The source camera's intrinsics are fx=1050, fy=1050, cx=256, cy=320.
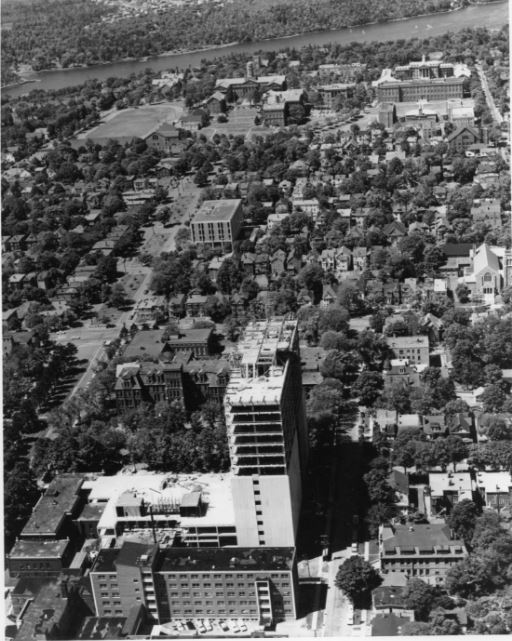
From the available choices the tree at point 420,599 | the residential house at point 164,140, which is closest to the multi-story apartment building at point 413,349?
the tree at point 420,599

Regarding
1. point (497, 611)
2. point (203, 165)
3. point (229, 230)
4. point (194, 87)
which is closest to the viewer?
point (497, 611)

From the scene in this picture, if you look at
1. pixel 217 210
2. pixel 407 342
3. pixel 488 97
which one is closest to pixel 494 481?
pixel 407 342

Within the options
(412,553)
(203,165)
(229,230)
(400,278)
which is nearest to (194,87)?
(203,165)

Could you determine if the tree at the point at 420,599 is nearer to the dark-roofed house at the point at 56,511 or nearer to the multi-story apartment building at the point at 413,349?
the dark-roofed house at the point at 56,511

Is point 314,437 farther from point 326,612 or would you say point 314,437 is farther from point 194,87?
point 194,87

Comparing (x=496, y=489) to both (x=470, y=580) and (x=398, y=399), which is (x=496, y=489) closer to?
(x=470, y=580)

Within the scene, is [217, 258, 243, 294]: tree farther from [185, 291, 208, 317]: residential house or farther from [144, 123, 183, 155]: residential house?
[144, 123, 183, 155]: residential house
